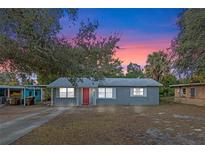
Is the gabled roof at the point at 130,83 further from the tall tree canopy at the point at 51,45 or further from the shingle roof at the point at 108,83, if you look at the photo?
the tall tree canopy at the point at 51,45

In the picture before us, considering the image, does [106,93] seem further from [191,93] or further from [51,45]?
[51,45]

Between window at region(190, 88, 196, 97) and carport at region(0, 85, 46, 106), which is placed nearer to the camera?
window at region(190, 88, 196, 97)

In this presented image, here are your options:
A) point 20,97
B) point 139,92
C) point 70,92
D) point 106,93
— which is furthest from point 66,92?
point 20,97

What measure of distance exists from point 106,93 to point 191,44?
19151mm

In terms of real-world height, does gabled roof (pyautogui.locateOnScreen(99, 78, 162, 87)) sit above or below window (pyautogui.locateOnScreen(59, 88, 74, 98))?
above

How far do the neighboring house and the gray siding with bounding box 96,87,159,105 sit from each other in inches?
140

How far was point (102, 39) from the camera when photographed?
951 cm

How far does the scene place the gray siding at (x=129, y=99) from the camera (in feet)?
94.4

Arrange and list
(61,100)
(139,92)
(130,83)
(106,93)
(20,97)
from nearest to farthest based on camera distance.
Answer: (61,100) < (106,93) < (139,92) < (130,83) < (20,97)

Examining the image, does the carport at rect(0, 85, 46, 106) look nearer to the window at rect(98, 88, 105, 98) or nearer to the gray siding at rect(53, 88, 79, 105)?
the gray siding at rect(53, 88, 79, 105)

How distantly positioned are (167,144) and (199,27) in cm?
419

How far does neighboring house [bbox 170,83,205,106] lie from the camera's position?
26.7 m

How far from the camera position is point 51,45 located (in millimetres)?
8617

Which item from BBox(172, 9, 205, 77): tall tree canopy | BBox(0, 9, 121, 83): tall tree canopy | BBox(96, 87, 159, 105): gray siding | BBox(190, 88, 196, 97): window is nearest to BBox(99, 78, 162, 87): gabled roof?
BBox(96, 87, 159, 105): gray siding
